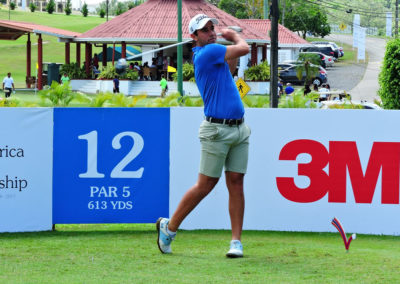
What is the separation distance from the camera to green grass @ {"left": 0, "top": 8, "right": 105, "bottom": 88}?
75.2 metres

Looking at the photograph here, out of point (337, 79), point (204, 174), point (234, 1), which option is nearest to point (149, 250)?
point (204, 174)

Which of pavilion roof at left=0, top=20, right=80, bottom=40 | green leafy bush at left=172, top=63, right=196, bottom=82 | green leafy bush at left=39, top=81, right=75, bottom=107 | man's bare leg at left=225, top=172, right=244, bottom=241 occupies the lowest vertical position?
man's bare leg at left=225, top=172, right=244, bottom=241

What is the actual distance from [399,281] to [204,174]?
1.80 m

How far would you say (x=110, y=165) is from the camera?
779 cm

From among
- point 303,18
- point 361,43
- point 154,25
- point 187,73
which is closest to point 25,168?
point 187,73

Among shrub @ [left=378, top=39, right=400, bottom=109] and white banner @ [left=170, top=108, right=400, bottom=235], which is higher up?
shrub @ [left=378, top=39, right=400, bottom=109]

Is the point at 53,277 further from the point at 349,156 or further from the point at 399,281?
the point at 349,156

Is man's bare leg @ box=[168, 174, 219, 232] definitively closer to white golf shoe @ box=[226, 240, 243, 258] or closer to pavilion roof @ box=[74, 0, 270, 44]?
white golf shoe @ box=[226, 240, 243, 258]

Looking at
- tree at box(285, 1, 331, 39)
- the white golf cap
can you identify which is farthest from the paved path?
the white golf cap

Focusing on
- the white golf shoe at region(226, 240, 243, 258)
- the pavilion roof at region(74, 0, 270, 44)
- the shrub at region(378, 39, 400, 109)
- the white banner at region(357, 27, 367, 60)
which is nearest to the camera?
the white golf shoe at region(226, 240, 243, 258)

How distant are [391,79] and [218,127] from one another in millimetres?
13861

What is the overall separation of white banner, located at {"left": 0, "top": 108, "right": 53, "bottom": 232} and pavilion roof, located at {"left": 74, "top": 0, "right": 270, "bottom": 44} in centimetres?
3961

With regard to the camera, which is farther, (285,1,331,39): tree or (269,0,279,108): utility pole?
(285,1,331,39): tree

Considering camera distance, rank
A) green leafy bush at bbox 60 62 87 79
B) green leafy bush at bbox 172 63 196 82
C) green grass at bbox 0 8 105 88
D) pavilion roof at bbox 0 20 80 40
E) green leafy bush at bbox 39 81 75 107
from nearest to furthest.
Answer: green leafy bush at bbox 39 81 75 107 → green leafy bush at bbox 172 63 196 82 → pavilion roof at bbox 0 20 80 40 → green leafy bush at bbox 60 62 87 79 → green grass at bbox 0 8 105 88
